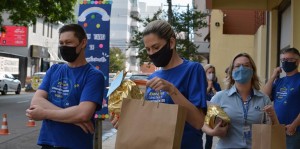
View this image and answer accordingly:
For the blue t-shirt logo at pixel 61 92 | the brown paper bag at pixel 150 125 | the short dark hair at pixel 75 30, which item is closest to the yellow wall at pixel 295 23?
the short dark hair at pixel 75 30

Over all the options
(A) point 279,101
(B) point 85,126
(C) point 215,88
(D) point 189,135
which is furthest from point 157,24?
(C) point 215,88

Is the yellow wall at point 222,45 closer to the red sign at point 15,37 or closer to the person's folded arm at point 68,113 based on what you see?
the person's folded arm at point 68,113

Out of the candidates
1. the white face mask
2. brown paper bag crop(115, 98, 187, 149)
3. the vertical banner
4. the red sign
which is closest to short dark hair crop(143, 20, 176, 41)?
brown paper bag crop(115, 98, 187, 149)

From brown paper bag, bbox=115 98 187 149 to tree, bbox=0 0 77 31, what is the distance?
2311 centimetres

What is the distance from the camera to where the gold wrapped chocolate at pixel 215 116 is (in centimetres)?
377

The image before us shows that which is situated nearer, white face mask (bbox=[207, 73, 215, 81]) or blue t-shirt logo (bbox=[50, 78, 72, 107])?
blue t-shirt logo (bbox=[50, 78, 72, 107])

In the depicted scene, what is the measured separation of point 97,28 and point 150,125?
5774 mm

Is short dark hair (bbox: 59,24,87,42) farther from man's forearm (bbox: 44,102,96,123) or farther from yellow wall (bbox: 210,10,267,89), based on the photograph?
yellow wall (bbox: 210,10,267,89)

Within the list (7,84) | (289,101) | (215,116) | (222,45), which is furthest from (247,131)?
(7,84)

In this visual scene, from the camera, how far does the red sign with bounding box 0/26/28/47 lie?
169ft

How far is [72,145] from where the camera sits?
345cm

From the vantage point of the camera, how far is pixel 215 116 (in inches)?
149

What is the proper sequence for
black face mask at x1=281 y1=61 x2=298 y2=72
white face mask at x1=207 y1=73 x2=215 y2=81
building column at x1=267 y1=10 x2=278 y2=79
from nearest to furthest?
black face mask at x1=281 y1=61 x2=298 y2=72 → white face mask at x1=207 y1=73 x2=215 y2=81 → building column at x1=267 y1=10 x2=278 y2=79

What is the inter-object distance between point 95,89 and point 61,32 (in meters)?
0.52
